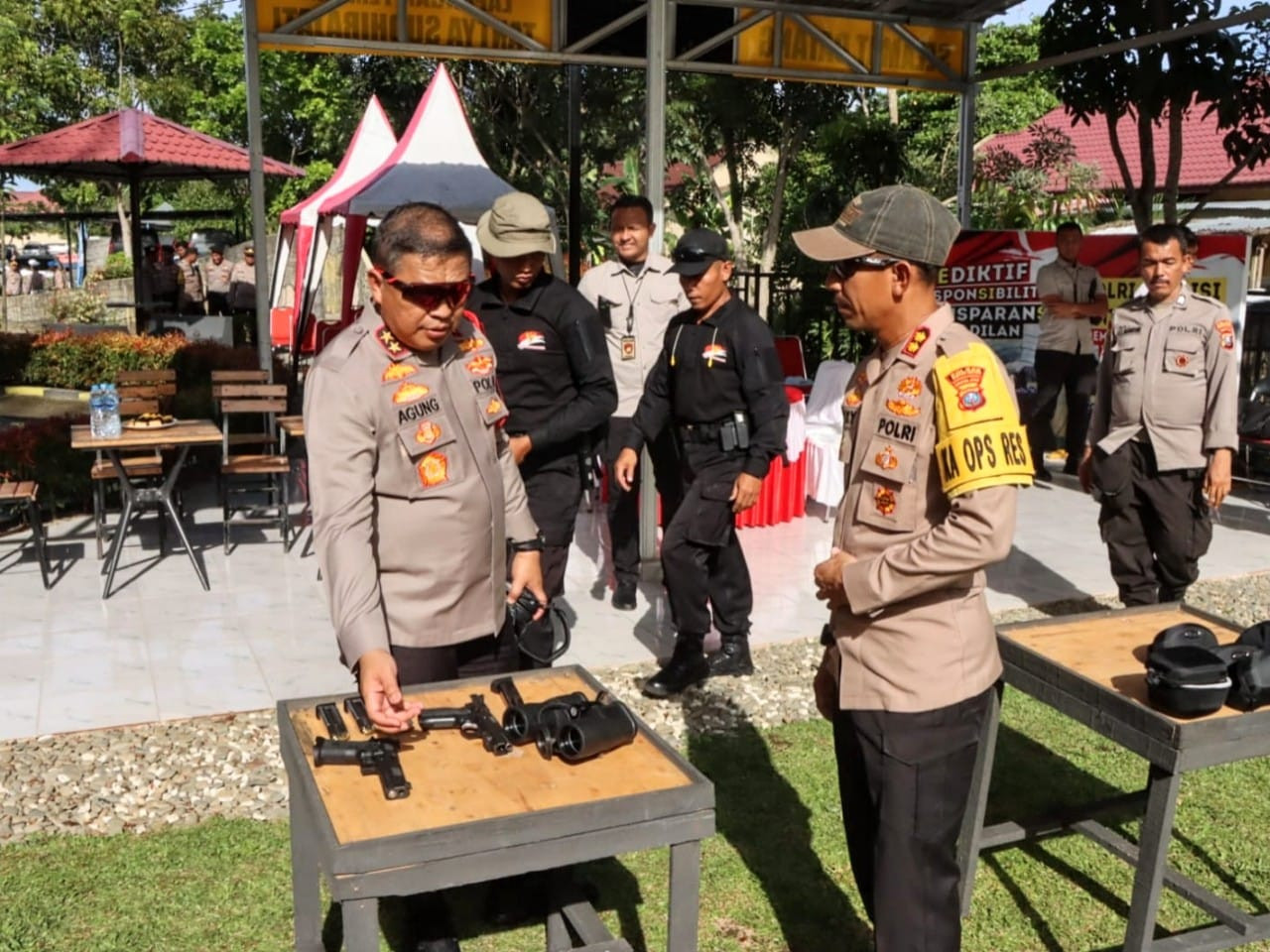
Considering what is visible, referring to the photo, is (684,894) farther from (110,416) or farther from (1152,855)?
(110,416)

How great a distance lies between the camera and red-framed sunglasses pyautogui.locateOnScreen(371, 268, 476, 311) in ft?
8.65

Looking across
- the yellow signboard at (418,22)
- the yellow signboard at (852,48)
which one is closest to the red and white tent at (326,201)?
the yellow signboard at (418,22)

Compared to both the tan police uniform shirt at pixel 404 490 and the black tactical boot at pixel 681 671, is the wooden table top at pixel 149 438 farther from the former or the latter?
the tan police uniform shirt at pixel 404 490

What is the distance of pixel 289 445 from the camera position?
35.3 feet

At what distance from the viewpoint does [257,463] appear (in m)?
7.67

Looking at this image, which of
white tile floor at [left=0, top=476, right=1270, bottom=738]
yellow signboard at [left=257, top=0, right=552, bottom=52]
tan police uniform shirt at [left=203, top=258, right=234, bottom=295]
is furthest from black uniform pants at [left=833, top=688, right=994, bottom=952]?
tan police uniform shirt at [left=203, top=258, right=234, bottom=295]

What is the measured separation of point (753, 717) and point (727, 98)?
14381 mm

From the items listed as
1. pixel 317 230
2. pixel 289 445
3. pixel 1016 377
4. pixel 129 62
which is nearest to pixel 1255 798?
pixel 1016 377

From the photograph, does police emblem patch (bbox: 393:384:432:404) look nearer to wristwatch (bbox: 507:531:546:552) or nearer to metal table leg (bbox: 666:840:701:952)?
wristwatch (bbox: 507:531:546:552)

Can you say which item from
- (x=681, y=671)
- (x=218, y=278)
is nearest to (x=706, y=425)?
(x=681, y=671)

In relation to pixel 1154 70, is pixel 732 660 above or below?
below

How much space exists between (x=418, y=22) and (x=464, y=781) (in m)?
7.10

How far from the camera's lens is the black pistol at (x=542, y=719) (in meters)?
2.43

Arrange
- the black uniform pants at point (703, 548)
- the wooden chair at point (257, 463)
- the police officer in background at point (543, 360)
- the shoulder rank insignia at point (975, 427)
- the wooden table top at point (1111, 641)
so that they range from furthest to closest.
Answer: the wooden chair at point (257, 463), the black uniform pants at point (703, 548), the police officer in background at point (543, 360), the wooden table top at point (1111, 641), the shoulder rank insignia at point (975, 427)
